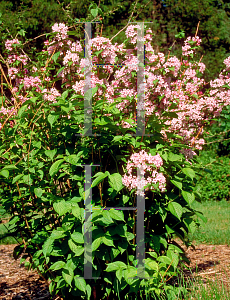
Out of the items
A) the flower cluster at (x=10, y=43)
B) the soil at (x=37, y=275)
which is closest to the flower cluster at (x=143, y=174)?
the soil at (x=37, y=275)

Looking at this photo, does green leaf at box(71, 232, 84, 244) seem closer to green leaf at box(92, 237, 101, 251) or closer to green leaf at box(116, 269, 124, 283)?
green leaf at box(92, 237, 101, 251)

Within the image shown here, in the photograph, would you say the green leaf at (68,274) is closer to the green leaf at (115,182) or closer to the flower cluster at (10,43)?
the green leaf at (115,182)

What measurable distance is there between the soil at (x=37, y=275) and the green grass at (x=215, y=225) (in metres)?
0.12

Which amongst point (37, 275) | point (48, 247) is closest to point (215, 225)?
point (37, 275)

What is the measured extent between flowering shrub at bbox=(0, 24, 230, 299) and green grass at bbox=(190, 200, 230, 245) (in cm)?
143

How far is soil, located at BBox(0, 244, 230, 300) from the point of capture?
290 centimetres

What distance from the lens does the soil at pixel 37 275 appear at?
2904mm

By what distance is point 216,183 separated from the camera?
689cm

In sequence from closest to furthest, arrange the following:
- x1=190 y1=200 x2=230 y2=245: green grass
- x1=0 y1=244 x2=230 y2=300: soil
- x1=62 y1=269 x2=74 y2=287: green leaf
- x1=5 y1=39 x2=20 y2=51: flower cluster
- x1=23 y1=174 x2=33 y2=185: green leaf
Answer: x1=62 y1=269 x2=74 y2=287: green leaf < x1=23 y1=174 x2=33 y2=185: green leaf < x1=5 y1=39 x2=20 y2=51: flower cluster < x1=0 y1=244 x2=230 y2=300: soil < x1=190 y1=200 x2=230 y2=245: green grass

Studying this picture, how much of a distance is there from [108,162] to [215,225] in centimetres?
322

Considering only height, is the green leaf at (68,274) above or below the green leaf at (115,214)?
below

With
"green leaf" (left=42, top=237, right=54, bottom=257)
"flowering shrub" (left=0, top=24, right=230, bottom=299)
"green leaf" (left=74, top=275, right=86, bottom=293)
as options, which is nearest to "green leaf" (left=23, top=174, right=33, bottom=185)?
"flowering shrub" (left=0, top=24, right=230, bottom=299)

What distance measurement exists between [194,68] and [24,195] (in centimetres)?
174

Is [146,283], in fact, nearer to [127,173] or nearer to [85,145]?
[127,173]
